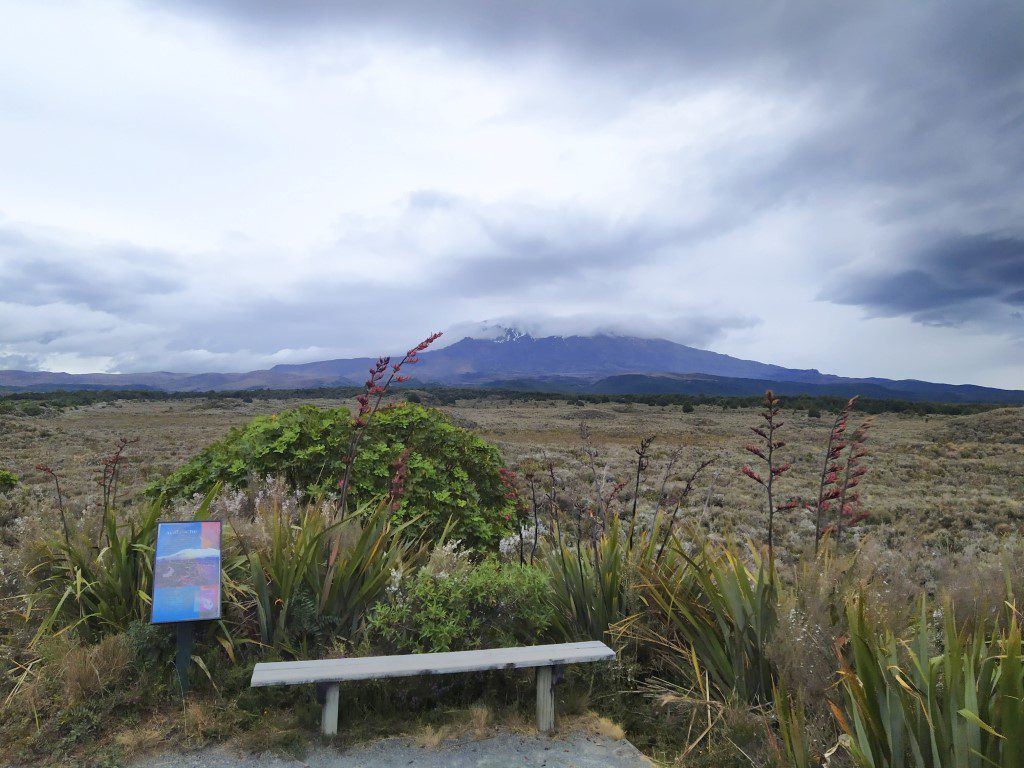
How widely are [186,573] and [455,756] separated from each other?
205cm

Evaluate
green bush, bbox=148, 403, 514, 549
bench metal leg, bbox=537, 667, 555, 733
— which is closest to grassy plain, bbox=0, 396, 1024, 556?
green bush, bbox=148, 403, 514, 549

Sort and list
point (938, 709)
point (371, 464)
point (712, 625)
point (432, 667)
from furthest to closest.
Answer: point (371, 464) < point (712, 625) < point (432, 667) < point (938, 709)

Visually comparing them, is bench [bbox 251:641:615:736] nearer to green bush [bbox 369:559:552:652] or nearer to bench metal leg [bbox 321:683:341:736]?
bench metal leg [bbox 321:683:341:736]

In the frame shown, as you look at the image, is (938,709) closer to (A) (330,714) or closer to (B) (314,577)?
(A) (330,714)

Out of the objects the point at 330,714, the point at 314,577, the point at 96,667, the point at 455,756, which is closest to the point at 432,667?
the point at 455,756

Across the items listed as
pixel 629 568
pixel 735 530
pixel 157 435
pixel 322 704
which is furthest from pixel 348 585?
pixel 157 435

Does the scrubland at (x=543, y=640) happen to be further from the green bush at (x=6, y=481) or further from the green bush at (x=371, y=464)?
the green bush at (x=6, y=481)

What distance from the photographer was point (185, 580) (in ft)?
12.9

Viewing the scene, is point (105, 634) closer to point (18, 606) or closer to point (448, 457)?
point (18, 606)

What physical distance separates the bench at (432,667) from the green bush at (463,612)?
241mm

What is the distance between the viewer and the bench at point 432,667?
11.4 feet

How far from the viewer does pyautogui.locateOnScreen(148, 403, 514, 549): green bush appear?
253 inches

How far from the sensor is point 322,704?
12.1ft

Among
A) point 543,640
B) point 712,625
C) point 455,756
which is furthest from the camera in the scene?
point 543,640
